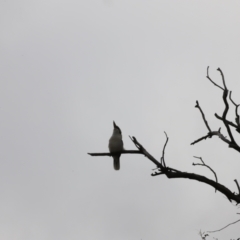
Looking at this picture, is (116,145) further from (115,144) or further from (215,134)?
(215,134)

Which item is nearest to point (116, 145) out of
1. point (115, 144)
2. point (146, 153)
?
point (115, 144)

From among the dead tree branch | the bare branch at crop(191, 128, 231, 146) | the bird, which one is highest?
the bird

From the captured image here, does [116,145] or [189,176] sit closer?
[189,176]

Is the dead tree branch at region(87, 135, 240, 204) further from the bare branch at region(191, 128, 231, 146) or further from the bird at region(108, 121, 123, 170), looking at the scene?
the bird at region(108, 121, 123, 170)

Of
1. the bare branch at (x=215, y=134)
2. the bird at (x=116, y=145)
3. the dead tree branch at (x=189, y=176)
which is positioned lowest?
the dead tree branch at (x=189, y=176)

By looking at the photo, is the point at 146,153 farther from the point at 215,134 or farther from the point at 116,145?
the point at 116,145

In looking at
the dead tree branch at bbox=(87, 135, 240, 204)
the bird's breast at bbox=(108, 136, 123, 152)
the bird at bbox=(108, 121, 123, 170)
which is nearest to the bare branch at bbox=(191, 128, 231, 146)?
the dead tree branch at bbox=(87, 135, 240, 204)

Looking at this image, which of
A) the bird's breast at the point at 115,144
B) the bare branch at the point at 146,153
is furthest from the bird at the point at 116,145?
the bare branch at the point at 146,153

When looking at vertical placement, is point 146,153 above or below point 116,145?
below

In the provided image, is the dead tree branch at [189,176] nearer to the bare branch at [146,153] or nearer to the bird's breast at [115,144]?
the bare branch at [146,153]

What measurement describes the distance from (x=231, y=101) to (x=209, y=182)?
38.4 inches

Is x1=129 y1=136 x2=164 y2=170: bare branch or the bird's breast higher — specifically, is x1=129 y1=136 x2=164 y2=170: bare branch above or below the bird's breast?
below

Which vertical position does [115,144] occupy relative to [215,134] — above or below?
above

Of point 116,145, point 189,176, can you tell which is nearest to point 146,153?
point 189,176
